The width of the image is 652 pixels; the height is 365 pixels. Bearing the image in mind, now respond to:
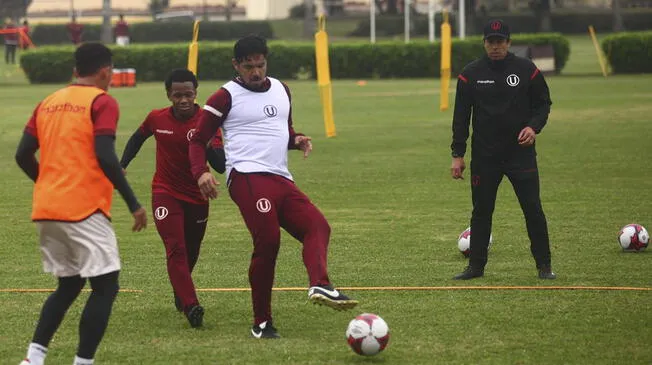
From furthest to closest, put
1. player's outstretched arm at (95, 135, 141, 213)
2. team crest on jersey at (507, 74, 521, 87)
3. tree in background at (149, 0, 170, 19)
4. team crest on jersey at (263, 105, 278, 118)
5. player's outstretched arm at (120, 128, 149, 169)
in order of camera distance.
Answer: tree in background at (149, 0, 170, 19)
team crest on jersey at (507, 74, 521, 87)
player's outstretched arm at (120, 128, 149, 169)
team crest on jersey at (263, 105, 278, 118)
player's outstretched arm at (95, 135, 141, 213)

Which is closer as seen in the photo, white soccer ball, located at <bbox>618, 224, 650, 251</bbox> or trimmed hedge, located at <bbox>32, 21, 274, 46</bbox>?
white soccer ball, located at <bbox>618, 224, 650, 251</bbox>

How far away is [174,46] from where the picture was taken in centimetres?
4997

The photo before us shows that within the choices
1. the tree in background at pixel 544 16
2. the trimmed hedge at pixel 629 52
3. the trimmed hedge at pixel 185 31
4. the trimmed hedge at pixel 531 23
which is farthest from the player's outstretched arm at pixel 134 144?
the tree in background at pixel 544 16

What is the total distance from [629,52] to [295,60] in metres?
11.9

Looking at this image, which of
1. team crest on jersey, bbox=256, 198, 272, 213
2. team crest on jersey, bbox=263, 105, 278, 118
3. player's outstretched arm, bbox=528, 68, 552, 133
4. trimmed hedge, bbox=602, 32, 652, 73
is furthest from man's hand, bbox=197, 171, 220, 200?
trimmed hedge, bbox=602, 32, 652, 73

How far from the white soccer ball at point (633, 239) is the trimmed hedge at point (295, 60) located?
35.2 meters

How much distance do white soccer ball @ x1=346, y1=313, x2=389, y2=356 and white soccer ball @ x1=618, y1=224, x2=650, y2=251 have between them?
17.2ft

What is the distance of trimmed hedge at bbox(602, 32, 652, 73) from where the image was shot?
4619 cm


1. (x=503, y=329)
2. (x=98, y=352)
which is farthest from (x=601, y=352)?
(x=98, y=352)

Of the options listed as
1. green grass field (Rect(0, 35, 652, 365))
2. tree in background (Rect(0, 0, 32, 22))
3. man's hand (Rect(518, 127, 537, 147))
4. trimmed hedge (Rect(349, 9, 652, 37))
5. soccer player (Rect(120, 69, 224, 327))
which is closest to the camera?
green grass field (Rect(0, 35, 652, 365))

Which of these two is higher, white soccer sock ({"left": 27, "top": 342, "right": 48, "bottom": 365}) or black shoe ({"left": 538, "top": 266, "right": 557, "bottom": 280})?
white soccer sock ({"left": 27, "top": 342, "right": 48, "bottom": 365})

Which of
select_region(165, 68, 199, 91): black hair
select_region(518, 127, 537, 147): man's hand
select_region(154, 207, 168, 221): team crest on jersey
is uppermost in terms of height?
select_region(165, 68, 199, 91): black hair

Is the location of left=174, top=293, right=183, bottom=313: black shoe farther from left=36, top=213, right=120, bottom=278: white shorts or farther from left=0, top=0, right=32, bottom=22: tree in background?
→ left=0, top=0, right=32, bottom=22: tree in background

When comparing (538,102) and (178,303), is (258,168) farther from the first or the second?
(538,102)
